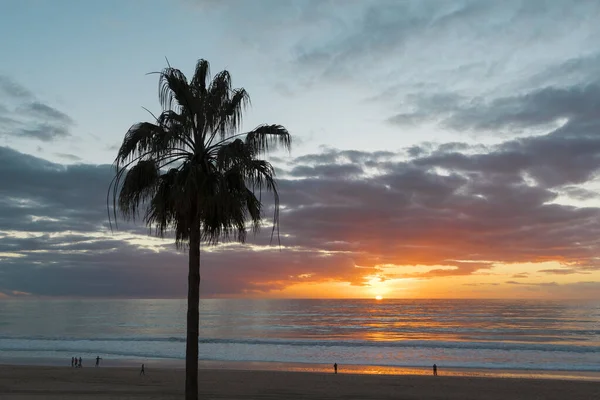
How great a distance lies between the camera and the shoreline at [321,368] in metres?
36.6

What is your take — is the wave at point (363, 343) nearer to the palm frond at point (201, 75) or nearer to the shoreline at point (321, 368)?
the shoreline at point (321, 368)

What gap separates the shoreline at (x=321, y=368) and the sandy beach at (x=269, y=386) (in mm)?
3406

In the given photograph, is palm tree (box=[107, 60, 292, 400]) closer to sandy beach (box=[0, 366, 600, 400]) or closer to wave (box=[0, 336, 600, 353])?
sandy beach (box=[0, 366, 600, 400])

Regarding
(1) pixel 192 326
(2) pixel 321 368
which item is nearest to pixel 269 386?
(2) pixel 321 368

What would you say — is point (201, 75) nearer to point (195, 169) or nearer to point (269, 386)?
point (195, 169)

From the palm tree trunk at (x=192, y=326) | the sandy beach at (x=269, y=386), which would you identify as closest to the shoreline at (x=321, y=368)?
the sandy beach at (x=269, y=386)

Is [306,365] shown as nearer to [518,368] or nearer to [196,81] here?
[518,368]

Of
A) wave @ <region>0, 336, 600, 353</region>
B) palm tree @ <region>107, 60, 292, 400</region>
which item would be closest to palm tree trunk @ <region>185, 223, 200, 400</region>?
palm tree @ <region>107, 60, 292, 400</region>

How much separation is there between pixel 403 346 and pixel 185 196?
52.2m

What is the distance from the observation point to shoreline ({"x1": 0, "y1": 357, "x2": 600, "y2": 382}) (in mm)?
Answer: 36594

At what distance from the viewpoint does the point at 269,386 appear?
2898 cm

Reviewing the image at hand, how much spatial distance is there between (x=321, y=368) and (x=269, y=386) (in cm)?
1292

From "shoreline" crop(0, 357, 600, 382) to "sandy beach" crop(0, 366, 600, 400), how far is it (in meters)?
3.41

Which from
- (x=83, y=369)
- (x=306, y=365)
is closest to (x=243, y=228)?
(x=83, y=369)
